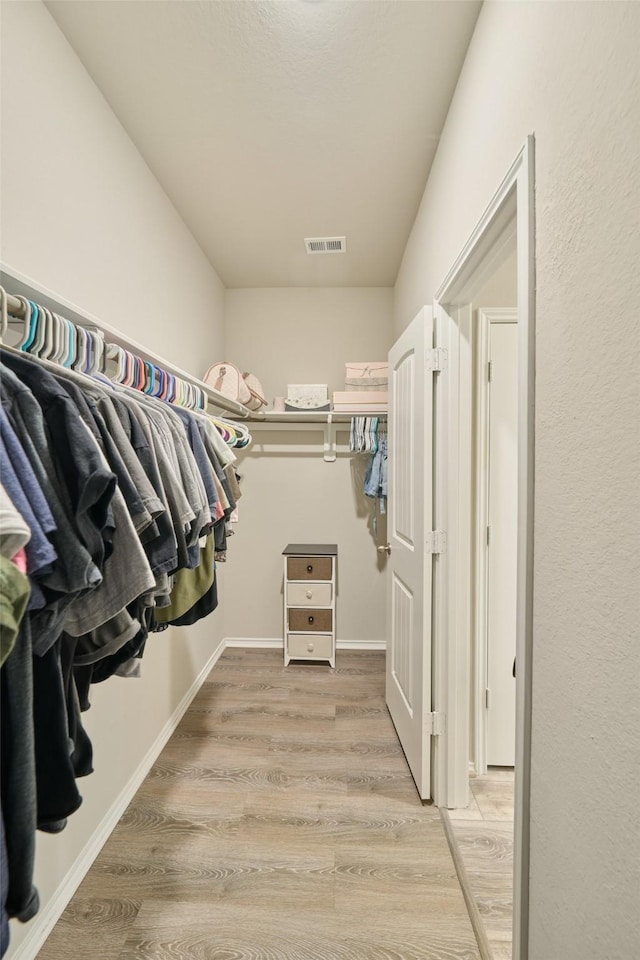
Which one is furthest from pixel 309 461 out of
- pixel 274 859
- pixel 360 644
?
pixel 274 859

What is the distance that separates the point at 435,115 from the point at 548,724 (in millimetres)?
2036

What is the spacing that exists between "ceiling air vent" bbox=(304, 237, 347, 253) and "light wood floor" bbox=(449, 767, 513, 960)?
288cm

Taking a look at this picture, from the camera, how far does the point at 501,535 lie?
205 centimetres

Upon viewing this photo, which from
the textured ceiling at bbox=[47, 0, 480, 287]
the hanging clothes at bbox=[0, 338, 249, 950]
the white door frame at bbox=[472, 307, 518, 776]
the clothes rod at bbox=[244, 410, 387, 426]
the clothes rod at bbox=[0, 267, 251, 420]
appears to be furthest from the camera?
the clothes rod at bbox=[244, 410, 387, 426]

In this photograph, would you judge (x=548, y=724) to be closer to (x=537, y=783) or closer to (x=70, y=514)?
(x=537, y=783)

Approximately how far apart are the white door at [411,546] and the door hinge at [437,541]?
0.08ft

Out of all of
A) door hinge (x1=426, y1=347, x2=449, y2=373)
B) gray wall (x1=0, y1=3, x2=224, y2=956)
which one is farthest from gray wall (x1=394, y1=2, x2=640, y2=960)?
gray wall (x1=0, y1=3, x2=224, y2=956)

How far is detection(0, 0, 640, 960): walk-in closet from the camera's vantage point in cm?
68

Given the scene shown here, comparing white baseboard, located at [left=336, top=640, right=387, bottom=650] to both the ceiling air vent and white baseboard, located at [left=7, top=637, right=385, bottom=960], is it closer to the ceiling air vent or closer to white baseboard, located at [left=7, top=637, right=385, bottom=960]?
white baseboard, located at [left=7, top=637, right=385, bottom=960]

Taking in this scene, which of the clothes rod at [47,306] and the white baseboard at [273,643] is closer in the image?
the clothes rod at [47,306]

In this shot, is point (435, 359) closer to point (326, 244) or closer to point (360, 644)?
point (326, 244)

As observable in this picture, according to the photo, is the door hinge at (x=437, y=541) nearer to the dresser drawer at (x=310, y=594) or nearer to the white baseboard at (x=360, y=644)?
the dresser drawer at (x=310, y=594)

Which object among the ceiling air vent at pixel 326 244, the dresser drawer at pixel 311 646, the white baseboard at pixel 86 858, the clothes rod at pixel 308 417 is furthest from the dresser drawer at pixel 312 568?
the ceiling air vent at pixel 326 244

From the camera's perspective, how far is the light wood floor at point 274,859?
1.28m
